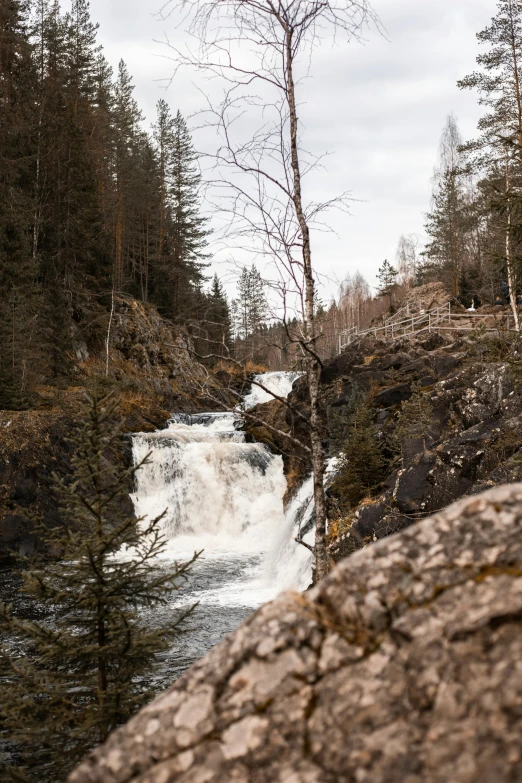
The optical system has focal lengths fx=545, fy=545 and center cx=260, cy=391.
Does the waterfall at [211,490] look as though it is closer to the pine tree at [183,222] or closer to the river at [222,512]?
the river at [222,512]

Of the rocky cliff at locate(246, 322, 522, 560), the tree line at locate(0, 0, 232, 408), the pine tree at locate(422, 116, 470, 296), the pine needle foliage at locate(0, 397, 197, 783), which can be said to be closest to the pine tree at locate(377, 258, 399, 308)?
the pine tree at locate(422, 116, 470, 296)

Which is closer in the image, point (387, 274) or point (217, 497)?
point (217, 497)

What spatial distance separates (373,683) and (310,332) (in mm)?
4236

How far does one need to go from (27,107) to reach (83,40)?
9.74 meters

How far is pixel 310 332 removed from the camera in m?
5.68

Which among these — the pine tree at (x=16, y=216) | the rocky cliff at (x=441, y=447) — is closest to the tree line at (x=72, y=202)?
the pine tree at (x=16, y=216)

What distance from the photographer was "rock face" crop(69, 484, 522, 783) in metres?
1.50

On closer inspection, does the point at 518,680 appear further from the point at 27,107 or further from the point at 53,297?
the point at 27,107

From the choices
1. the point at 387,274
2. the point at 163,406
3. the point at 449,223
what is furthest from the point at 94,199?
the point at 387,274

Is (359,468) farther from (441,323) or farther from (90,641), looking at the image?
(441,323)

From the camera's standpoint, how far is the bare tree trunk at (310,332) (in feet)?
18.2

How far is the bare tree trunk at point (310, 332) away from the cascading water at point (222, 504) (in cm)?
931

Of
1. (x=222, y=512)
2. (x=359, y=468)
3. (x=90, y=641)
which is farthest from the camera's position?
(x=222, y=512)

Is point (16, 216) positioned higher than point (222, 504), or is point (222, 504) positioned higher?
point (16, 216)
